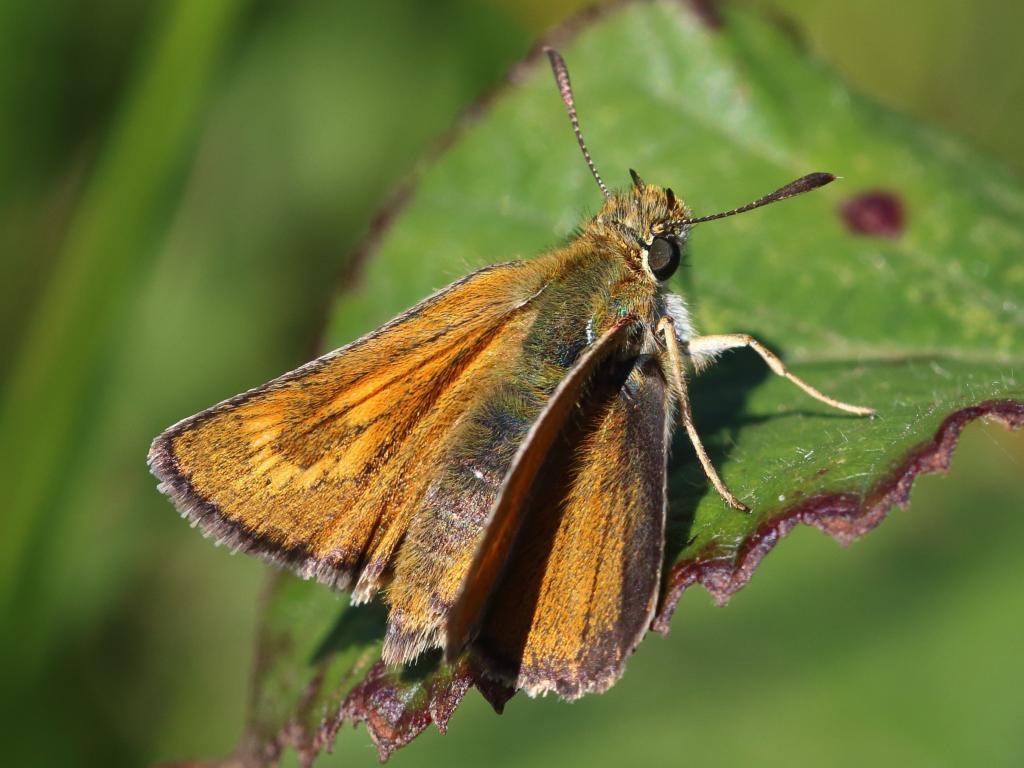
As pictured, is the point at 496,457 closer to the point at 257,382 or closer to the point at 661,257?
the point at 661,257

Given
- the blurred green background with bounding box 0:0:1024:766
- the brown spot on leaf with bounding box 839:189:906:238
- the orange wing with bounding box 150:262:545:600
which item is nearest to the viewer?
the orange wing with bounding box 150:262:545:600

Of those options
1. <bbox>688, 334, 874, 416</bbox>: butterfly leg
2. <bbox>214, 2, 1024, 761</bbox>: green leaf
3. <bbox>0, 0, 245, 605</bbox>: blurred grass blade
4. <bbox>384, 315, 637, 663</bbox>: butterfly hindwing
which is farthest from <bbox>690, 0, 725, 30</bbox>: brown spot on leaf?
<bbox>0, 0, 245, 605</bbox>: blurred grass blade

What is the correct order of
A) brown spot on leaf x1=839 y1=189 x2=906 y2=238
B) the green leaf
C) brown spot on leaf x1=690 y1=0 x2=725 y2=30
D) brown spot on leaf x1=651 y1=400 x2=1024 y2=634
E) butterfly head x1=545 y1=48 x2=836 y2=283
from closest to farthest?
1. brown spot on leaf x1=651 y1=400 x2=1024 y2=634
2. the green leaf
3. butterfly head x1=545 y1=48 x2=836 y2=283
4. brown spot on leaf x1=839 y1=189 x2=906 y2=238
5. brown spot on leaf x1=690 y1=0 x2=725 y2=30

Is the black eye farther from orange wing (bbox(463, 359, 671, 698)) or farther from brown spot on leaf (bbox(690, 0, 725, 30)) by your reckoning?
brown spot on leaf (bbox(690, 0, 725, 30))

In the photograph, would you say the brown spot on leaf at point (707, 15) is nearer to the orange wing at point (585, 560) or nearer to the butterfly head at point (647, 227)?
the butterfly head at point (647, 227)

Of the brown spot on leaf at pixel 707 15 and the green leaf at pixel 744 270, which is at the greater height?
the brown spot on leaf at pixel 707 15

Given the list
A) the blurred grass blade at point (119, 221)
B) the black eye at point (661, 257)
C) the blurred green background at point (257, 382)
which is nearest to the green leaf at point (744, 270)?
the black eye at point (661, 257)

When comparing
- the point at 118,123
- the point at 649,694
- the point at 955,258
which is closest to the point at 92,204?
the point at 118,123

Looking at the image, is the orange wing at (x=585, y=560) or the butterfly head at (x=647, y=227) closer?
the orange wing at (x=585, y=560)
